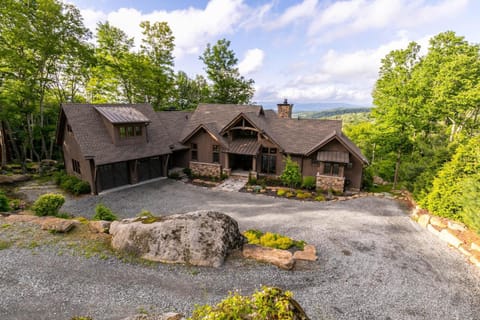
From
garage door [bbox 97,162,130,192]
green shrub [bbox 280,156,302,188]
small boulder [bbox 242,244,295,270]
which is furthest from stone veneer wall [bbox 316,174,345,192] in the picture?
garage door [bbox 97,162,130,192]

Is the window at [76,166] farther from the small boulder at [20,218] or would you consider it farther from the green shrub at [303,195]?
the green shrub at [303,195]

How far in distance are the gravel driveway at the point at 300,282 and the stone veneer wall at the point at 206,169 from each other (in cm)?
1227

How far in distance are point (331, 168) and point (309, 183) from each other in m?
2.22

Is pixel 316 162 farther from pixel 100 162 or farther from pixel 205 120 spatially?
pixel 100 162

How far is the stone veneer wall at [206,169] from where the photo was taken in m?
22.5

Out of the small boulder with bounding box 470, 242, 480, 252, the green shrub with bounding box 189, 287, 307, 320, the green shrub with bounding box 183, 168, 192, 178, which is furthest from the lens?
the green shrub with bounding box 183, 168, 192, 178

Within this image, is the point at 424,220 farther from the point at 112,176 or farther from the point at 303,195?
the point at 112,176

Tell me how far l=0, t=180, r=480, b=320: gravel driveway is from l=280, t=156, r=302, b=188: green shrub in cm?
797

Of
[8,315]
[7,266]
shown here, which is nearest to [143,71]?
[7,266]

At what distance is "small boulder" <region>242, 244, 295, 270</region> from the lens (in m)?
8.42

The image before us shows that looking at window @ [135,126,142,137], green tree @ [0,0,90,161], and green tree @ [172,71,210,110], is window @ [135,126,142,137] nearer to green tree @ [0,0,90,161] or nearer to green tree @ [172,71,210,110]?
green tree @ [0,0,90,161]

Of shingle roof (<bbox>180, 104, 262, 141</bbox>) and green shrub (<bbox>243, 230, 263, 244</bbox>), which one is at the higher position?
shingle roof (<bbox>180, 104, 262, 141</bbox>)

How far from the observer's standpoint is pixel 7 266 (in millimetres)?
7332

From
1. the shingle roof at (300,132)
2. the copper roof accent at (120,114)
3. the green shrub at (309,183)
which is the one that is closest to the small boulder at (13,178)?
the copper roof accent at (120,114)
